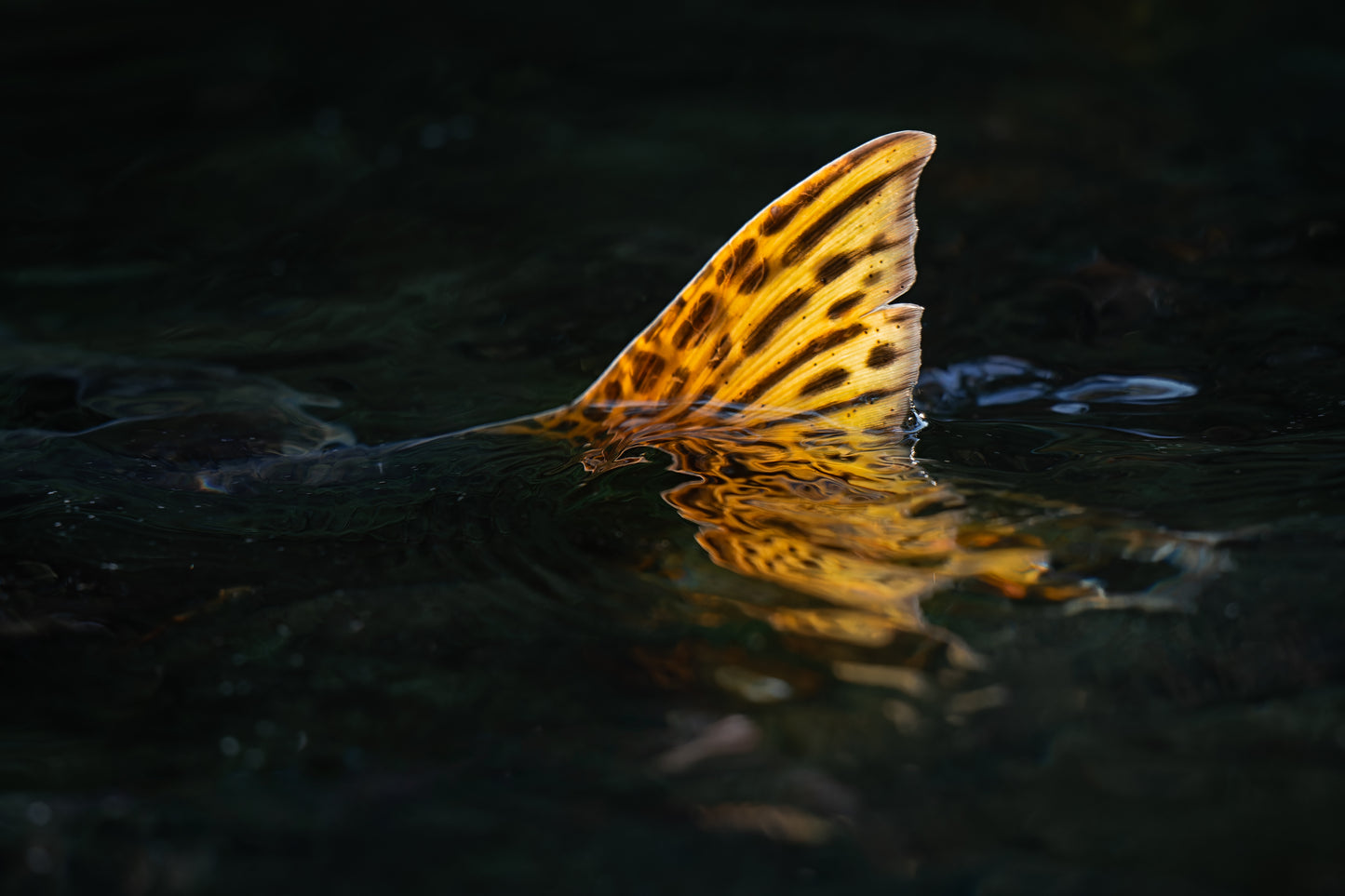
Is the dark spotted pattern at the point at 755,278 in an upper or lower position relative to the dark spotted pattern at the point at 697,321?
upper

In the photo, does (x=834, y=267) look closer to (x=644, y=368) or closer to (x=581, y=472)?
(x=644, y=368)

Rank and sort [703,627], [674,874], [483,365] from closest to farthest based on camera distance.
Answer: [674,874] < [703,627] < [483,365]

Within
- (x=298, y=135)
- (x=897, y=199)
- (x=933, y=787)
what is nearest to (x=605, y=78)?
(x=298, y=135)

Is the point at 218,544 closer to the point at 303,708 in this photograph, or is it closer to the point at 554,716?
the point at 303,708

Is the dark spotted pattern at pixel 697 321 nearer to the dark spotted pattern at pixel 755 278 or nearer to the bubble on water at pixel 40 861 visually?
the dark spotted pattern at pixel 755 278

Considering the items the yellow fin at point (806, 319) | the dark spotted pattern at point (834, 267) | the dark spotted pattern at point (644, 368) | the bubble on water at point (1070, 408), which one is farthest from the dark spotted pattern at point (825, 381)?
the bubble on water at point (1070, 408)

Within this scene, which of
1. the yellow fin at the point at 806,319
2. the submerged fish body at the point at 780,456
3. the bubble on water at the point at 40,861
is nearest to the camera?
the bubble on water at the point at 40,861

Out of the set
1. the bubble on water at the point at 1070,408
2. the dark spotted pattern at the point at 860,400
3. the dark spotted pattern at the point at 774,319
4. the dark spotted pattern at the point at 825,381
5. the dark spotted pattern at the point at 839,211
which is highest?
the dark spotted pattern at the point at 839,211

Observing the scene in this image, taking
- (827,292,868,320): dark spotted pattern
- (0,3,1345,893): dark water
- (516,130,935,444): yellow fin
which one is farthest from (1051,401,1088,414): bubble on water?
(827,292,868,320): dark spotted pattern
